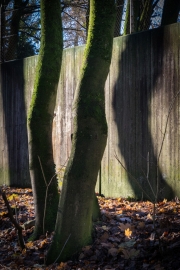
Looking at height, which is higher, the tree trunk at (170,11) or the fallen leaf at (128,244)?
the tree trunk at (170,11)

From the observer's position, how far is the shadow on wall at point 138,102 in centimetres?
630

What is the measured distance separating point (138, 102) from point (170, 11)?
4.24m

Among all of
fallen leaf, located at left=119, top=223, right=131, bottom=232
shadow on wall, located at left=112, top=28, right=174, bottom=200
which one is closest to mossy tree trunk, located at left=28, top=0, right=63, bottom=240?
fallen leaf, located at left=119, top=223, right=131, bottom=232

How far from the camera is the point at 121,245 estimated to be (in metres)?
4.23

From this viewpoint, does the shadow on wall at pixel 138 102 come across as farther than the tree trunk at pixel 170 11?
No

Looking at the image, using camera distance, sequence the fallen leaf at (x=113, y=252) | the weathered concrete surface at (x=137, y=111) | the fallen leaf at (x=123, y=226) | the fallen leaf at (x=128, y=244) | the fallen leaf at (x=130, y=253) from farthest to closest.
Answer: the weathered concrete surface at (x=137, y=111) < the fallen leaf at (x=123, y=226) < the fallen leaf at (x=128, y=244) < the fallen leaf at (x=113, y=252) < the fallen leaf at (x=130, y=253)

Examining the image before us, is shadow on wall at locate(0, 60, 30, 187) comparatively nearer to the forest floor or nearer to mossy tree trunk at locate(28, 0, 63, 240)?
the forest floor

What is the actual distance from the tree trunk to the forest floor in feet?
17.9

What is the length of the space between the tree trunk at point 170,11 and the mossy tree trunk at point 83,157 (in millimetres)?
5952

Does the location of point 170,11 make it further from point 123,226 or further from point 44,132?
point 123,226

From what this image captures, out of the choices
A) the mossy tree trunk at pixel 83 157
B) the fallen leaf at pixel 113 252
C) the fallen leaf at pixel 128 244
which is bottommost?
the fallen leaf at pixel 113 252

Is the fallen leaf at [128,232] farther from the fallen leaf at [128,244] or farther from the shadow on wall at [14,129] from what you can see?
the shadow on wall at [14,129]

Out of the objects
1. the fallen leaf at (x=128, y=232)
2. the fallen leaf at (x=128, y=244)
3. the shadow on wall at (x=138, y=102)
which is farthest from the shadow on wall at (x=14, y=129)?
the fallen leaf at (x=128, y=244)

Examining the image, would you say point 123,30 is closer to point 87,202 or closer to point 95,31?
point 95,31
